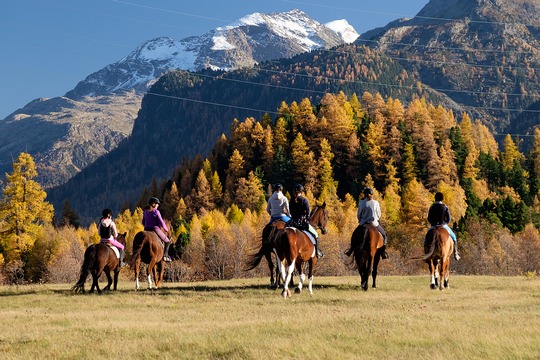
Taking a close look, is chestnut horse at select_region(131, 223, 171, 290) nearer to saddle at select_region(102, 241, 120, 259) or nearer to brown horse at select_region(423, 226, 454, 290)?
saddle at select_region(102, 241, 120, 259)

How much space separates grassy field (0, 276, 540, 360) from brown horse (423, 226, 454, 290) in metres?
0.91

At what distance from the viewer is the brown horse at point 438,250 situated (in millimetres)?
25188

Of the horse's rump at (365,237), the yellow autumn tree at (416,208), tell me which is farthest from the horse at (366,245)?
the yellow autumn tree at (416,208)

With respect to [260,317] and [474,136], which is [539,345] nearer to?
[260,317]

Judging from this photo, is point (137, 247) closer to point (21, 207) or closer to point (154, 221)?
point (154, 221)

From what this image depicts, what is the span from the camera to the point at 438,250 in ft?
82.6

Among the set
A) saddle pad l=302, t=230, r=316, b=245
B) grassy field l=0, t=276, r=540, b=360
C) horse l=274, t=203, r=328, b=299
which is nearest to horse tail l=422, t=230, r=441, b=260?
grassy field l=0, t=276, r=540, b=360

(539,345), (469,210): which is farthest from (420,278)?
(469,210)

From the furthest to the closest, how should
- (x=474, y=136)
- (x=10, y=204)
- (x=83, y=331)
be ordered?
(x=474, y=136) < (x=10, y=204) < (x=83, y=331)

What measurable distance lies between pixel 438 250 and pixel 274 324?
10.8 meters

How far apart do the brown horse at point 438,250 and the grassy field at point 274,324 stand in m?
0.91

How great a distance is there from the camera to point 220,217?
134875mm

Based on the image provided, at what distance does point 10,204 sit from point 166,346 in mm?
57560

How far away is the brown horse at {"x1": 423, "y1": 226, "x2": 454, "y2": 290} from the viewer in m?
25.2
